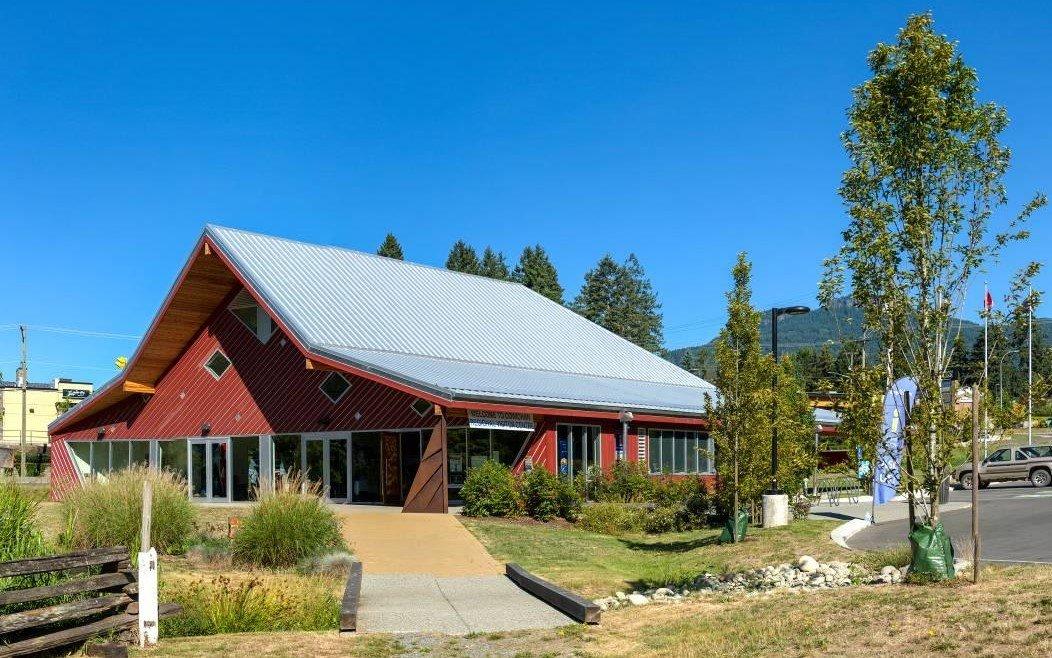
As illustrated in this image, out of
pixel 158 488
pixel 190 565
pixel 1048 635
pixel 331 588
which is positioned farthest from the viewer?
pixel 158 488

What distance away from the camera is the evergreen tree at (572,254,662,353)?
9288cm

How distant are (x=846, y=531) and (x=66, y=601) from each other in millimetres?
14147

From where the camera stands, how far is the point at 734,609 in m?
11.7

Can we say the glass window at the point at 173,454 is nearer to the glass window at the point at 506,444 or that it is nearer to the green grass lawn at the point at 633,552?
the glass window at the point at 506,444

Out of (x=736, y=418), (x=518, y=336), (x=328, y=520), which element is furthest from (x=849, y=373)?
(x=518, y=336)

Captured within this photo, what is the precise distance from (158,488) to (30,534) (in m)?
5.80

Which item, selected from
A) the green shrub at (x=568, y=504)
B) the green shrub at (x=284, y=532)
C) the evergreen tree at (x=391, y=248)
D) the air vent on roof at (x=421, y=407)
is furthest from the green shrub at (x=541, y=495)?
the evergreen tree at (x=391, y=248)

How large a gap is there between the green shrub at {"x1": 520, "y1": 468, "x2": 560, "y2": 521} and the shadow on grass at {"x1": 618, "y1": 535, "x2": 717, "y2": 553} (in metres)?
3.04

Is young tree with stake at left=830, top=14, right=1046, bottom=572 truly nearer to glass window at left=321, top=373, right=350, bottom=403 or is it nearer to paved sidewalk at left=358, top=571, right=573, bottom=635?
paved sidewalk at left=358, top=571, right=573, bottom=635

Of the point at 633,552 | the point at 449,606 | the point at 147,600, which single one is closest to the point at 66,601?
the point at 147,600

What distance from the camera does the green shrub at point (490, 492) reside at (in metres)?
24.3

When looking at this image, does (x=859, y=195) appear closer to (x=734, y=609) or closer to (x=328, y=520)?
(x=734, y=609)

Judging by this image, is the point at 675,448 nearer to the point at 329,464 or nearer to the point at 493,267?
the point at 329,464

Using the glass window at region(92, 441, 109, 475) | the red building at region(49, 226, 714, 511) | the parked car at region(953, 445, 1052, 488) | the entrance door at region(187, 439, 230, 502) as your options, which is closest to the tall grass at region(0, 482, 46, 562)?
the red building at region(49, 226, 714, 511)
